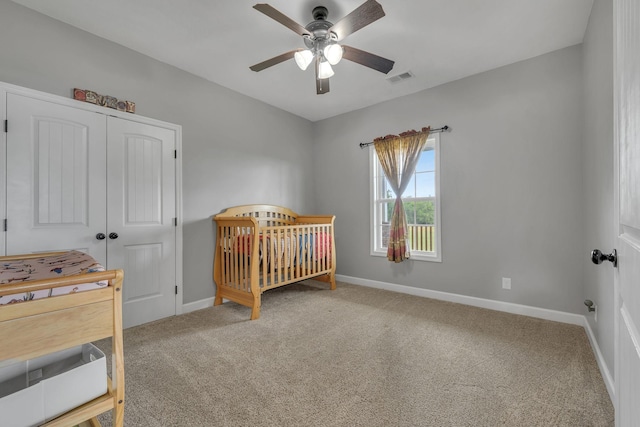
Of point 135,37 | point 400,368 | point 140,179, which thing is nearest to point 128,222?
point 140,179

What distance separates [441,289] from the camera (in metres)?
3.08

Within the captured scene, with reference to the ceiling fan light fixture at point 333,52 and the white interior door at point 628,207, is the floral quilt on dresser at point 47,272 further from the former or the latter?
the ceiling fan light fixture at point 333,52

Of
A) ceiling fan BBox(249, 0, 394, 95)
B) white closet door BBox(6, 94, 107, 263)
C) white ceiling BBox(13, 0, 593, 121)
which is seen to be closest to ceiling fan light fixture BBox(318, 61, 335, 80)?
ceiling fan BBox(249, 0, 394, 95)

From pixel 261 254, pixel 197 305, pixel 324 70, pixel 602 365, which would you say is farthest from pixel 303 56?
pixel 602 365

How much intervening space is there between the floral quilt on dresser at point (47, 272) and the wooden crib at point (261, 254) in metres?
1.39

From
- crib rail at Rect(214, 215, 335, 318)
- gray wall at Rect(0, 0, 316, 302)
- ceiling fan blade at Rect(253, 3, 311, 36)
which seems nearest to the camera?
ceiling fan blade at Rect(253, 3, 311, 36)

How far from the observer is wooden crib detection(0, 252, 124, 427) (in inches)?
33.2

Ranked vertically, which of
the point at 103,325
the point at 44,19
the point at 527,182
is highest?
the point at 44,19

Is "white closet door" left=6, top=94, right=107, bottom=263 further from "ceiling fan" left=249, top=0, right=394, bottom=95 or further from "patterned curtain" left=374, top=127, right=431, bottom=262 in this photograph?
"patterned curtain" left=374, top=127, right=431, bottom=262

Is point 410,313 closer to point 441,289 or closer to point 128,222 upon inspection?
point 441,289

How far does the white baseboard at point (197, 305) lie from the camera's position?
275 cm

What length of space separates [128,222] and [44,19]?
5.20 feet

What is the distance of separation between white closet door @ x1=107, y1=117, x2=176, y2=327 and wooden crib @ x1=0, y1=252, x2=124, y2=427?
137 centimetres

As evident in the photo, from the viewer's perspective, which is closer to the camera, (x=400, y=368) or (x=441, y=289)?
(x=400, y=368)
